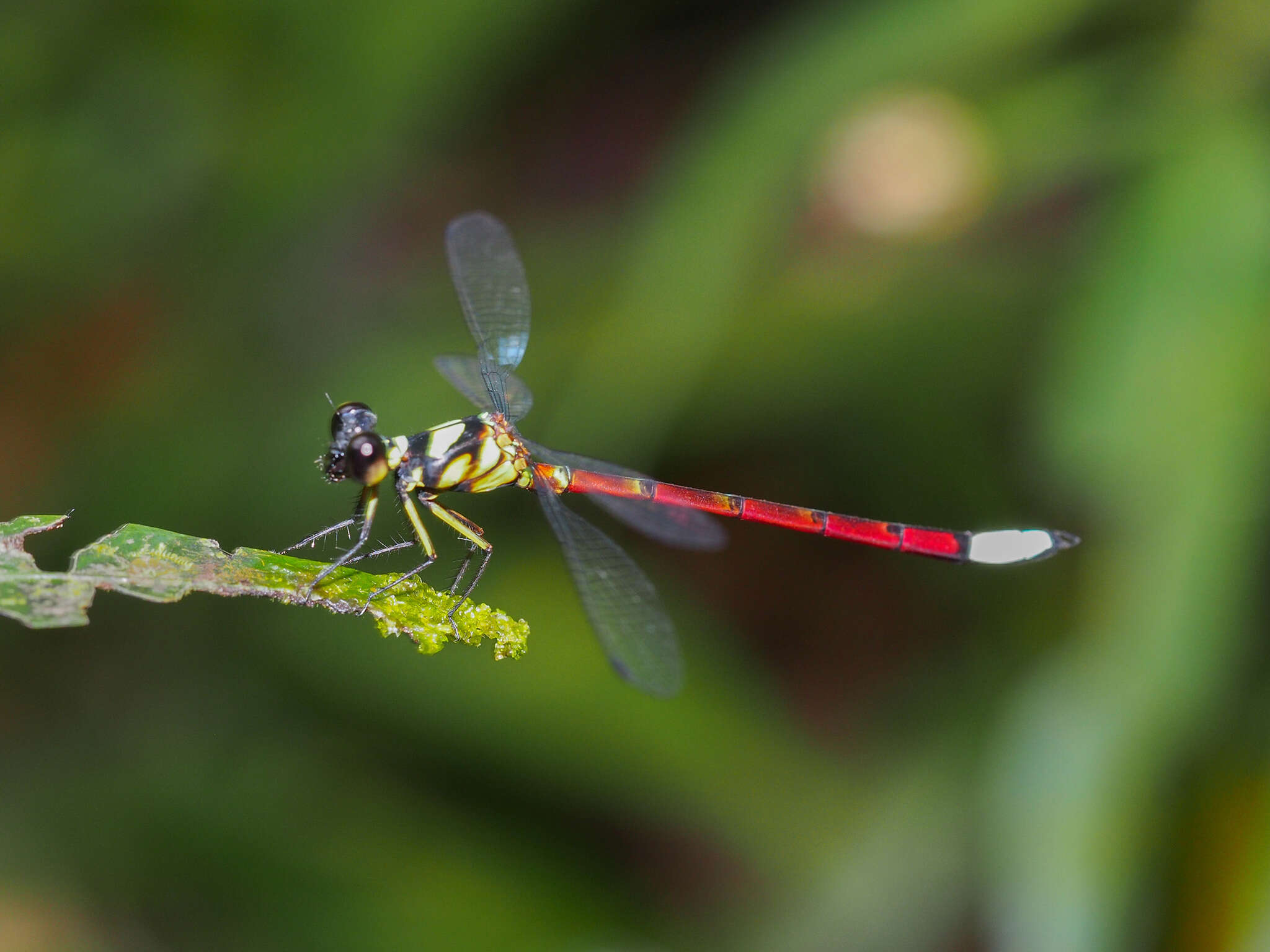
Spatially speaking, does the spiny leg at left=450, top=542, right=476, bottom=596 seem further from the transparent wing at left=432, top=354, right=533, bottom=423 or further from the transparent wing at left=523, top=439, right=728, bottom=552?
the transparent wing at left=432, top=354, right=533, bottom=423

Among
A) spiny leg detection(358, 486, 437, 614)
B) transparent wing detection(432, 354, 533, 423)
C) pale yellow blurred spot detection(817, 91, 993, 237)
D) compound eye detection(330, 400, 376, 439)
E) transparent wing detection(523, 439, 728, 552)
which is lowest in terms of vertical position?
spiny leg detection(358, 486, 437, 614)

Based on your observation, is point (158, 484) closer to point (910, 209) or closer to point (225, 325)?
Answer: point (225, 325)

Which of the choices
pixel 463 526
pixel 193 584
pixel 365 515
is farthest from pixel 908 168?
pixel 193 584

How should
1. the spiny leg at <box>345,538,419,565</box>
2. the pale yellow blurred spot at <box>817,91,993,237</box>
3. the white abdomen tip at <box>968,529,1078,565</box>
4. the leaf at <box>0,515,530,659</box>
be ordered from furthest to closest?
1. the pale yellow blurred spot at <box>817,91,993,237</box>
2. the white abdomen tip at <box>968,529,1078,565</box>
3. the spiny leg at <box>345,538,419,565</box>
4. the leaf at <box>0,515,530,659</box>

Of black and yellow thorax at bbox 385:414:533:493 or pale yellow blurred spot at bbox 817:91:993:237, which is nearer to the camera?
black and yellow thorax at bbox 385:414:533:493

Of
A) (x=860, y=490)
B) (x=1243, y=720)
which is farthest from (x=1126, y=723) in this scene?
(x=860, y=490)

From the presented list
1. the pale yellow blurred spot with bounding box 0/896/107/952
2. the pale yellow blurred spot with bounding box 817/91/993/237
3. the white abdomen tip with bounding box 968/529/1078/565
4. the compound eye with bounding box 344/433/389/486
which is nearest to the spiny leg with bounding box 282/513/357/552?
the compound eye with bounding box 344/433/389/486

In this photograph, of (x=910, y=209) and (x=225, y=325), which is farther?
(x=225, y=325)
